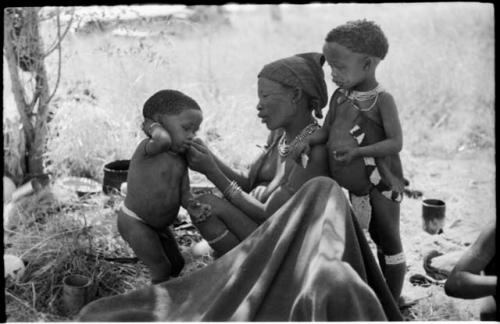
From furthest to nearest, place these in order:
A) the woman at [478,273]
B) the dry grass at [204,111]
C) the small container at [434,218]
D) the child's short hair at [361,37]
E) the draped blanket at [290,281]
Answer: the small container at [434,218] → the dry grass at [204,111] → the child's short hair at [361,37] → the woman at [478,273] → the draped blanket at [290,281]

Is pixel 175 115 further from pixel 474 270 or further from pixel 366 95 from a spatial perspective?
pixel 474 270

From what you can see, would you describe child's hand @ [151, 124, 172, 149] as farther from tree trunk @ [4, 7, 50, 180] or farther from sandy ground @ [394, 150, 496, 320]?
tree trunk @ [4, 7, 50, 180]

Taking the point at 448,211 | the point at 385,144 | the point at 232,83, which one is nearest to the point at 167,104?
the point at 385,144

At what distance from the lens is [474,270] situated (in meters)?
3.25

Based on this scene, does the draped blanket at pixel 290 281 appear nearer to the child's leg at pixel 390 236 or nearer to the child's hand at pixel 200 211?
the child's hand at pixel 200 211

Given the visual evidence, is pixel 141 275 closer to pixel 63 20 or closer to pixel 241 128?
pixel 241 128

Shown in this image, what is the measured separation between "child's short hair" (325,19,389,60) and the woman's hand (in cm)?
106

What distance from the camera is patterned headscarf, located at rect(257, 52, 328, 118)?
387cm

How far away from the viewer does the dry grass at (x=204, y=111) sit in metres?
4.31

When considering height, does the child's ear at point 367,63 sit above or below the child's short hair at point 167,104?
above

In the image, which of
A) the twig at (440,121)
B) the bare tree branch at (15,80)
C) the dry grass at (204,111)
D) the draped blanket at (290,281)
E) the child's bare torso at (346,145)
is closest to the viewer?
the draped blanket at (290,281)

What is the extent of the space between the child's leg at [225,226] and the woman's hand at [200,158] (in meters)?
0.22

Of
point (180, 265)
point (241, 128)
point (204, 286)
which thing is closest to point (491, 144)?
point (241, 128)

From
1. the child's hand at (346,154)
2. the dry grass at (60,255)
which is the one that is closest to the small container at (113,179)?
the dry grass at (60,255)
